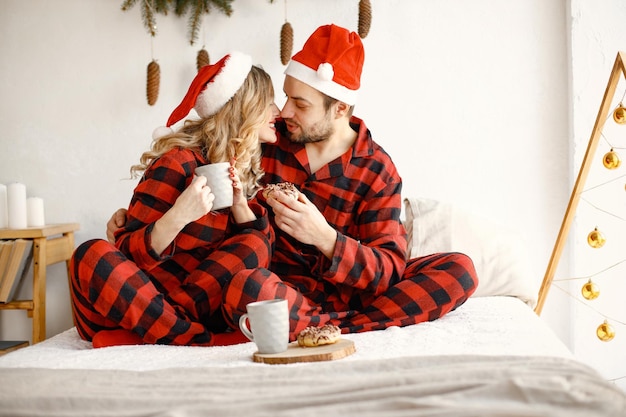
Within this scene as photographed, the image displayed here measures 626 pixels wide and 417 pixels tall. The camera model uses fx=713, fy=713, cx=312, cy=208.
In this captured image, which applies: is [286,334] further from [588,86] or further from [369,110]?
[588,86]

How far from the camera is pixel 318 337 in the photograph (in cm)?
141

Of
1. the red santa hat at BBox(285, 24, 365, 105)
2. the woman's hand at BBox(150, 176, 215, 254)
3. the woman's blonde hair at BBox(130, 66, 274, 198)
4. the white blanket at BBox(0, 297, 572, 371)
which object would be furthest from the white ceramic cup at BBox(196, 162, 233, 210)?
the red santa hat at BBox(285, 24, 365, 105)

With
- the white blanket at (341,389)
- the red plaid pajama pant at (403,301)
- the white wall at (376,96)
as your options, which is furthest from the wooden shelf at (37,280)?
the white blanket at (341,389)

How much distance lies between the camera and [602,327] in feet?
7.14

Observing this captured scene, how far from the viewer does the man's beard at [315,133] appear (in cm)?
199

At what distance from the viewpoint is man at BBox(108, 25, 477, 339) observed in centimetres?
171

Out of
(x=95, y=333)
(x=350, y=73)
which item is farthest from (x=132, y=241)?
(x=350, y=73)

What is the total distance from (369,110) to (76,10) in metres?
1.16

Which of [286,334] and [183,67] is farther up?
[183,67]

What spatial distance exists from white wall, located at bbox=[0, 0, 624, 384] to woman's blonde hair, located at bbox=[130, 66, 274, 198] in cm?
67

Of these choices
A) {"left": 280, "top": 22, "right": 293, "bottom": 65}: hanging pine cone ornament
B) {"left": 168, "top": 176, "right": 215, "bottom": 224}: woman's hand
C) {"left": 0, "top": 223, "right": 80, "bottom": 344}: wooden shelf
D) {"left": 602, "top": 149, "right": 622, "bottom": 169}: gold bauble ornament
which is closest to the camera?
{"left": 168, "top": 176, "right": 215, "bottom": 224}: woman's hand

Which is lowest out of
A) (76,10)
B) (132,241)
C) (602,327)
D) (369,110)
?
(602,327)

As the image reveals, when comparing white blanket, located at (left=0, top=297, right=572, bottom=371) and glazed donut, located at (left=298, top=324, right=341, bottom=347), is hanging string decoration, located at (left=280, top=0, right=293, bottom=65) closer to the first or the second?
white blanket, located at (left=0, top=297, right=572, bottom=371)

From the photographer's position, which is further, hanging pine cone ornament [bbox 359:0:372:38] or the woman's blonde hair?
hanging pine cone ornament [bbox 359:0:372:38]
